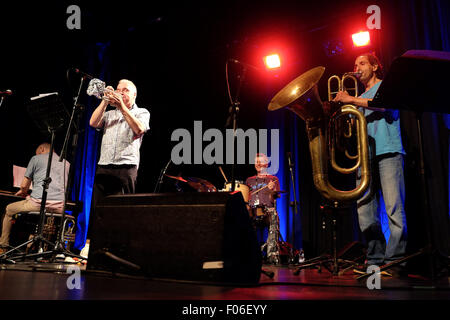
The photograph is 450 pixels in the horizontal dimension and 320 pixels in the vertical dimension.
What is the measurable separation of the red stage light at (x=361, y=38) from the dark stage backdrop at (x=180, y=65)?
0.12m

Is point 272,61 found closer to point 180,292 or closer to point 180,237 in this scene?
point 180,237

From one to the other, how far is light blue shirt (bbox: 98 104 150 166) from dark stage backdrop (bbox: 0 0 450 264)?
305cm

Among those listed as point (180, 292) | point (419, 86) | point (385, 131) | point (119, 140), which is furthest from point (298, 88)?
point (180, 292)

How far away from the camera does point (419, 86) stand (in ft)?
6.84

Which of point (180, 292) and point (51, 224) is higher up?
point (51, 224)

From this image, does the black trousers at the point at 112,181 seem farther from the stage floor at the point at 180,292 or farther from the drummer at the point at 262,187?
the drummer at the point at 262,187

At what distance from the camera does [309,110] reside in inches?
112

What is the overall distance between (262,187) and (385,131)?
10.5 feet
